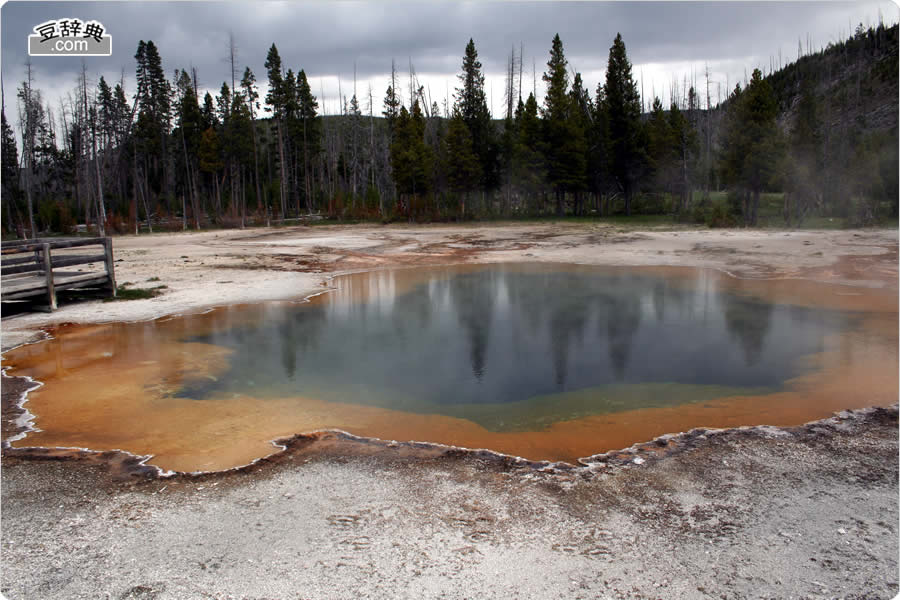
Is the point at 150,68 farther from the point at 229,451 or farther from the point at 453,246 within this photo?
the point at 229,451

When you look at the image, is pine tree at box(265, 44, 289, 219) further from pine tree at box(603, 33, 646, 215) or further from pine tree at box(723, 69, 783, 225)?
pine tree at box(723, 69, 783, 225)

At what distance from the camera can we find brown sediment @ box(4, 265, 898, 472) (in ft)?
19.9

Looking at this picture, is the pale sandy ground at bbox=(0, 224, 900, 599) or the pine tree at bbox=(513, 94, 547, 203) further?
the pine tree at bbox=(513, 94, 547, 203)

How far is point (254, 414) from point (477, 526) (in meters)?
3.49

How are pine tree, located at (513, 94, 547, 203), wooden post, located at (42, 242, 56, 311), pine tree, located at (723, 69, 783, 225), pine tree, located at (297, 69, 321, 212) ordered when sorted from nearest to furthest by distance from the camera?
wooden post, located at (42, 242, 56, 311) → pine tree, located at (723, 69, 783, 225) → pine tree, located at (513, 94, 547, 203) → pine tree, located at (297, 69, 321, 212)

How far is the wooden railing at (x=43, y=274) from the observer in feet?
39.0

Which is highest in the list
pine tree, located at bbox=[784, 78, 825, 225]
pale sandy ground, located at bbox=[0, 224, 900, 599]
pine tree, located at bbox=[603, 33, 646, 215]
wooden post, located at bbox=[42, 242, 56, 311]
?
pine tree, located at bbox=[603, 33, 646, 215]

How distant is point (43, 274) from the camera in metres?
13.5

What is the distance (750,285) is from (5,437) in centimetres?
1427

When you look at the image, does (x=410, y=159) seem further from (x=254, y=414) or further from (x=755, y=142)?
(x=254, y=414)

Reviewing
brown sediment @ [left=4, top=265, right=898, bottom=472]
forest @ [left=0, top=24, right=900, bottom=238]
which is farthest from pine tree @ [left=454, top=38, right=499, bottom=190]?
brown sediment @ [left=4, top=265, right=898, bottom=472]

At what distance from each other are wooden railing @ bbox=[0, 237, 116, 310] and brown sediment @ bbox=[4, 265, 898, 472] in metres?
2.66

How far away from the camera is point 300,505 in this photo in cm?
473

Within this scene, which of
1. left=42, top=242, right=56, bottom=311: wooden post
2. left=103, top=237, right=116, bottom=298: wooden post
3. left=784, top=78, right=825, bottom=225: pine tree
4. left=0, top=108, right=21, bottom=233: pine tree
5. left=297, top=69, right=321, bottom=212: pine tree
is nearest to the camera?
left=42, top=242, right=56, bottom=311: wooden post
